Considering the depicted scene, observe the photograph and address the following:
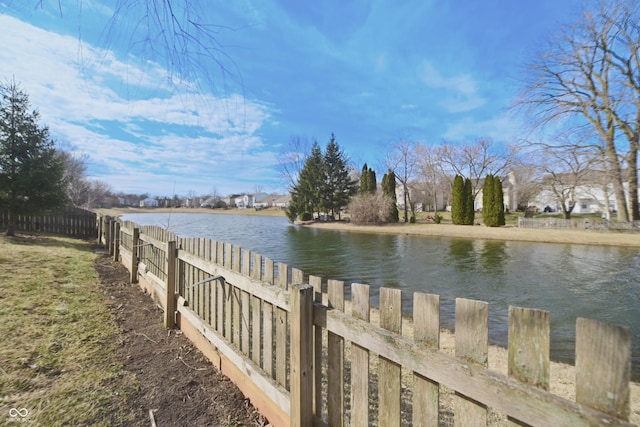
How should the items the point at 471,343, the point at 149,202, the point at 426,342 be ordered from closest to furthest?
1. the point at 471,343
2. the point at 426,342
3. the point at 149,202

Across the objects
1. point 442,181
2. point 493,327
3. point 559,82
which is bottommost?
point 493,327

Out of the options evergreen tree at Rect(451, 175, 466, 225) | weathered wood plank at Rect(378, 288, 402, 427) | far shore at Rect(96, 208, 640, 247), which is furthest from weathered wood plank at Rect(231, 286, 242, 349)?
evergreen tree at Rect(451, 175, 466, 225)

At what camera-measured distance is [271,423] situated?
2.12 meters

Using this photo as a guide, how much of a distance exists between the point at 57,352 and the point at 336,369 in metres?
2.80

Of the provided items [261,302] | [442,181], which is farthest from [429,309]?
[442,181]

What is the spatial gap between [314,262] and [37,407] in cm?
918

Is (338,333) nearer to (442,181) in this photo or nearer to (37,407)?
(37,407)

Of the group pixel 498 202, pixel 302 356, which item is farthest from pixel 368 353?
pixel 498 202

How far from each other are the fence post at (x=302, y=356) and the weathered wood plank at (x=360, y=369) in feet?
0.98

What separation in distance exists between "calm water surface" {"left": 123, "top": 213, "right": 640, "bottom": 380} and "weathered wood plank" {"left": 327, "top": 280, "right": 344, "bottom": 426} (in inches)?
148

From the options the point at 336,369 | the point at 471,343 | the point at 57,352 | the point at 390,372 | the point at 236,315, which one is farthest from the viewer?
the point at 57,352

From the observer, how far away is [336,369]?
5.71ft

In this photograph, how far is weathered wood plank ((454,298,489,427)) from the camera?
1133 millimetres

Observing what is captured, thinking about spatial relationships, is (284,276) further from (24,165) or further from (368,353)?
(24,165)
